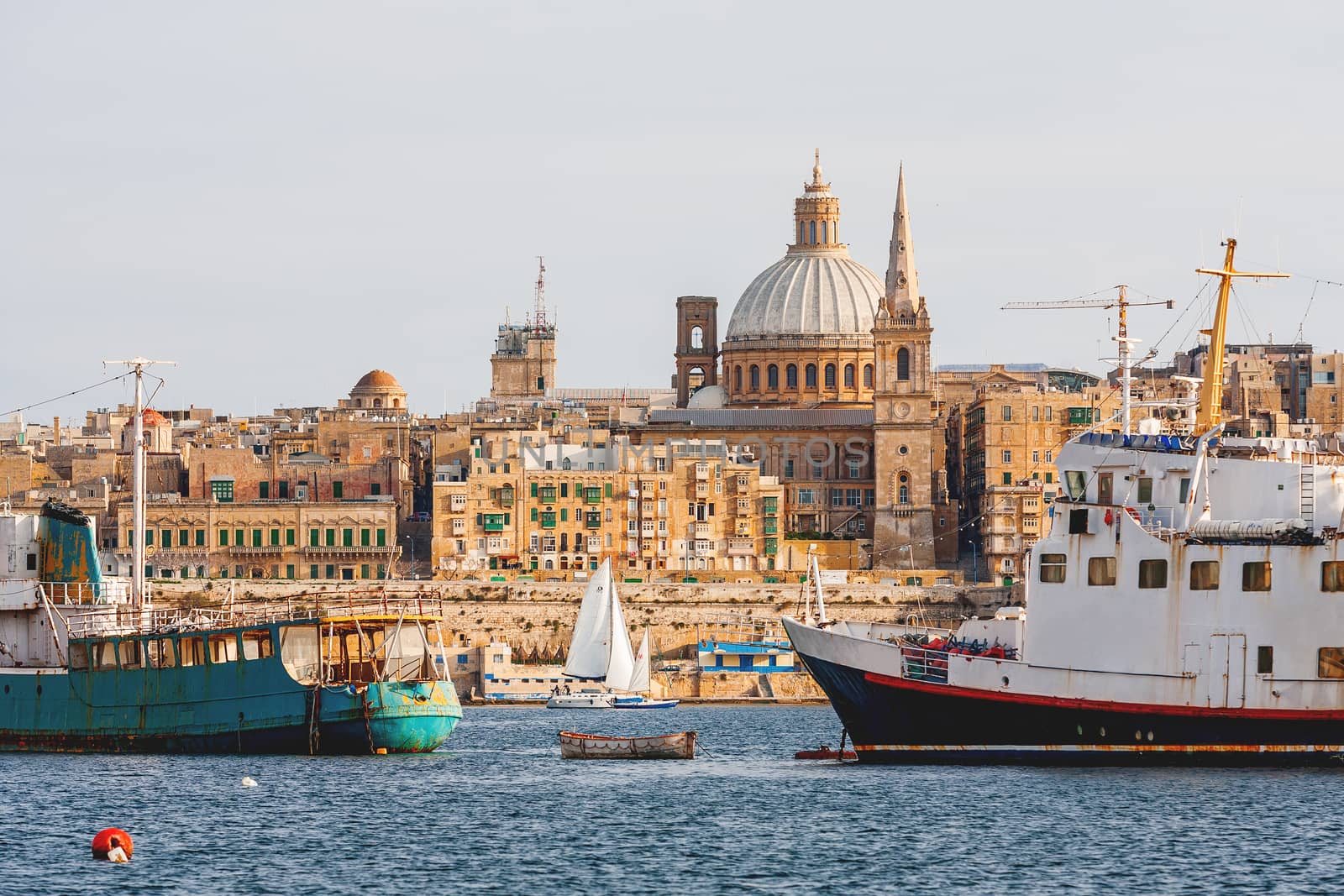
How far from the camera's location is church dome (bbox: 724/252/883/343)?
136 m

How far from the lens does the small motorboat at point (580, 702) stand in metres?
86.6

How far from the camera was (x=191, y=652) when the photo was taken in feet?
186

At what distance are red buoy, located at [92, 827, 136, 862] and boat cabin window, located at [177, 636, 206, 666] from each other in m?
15.7

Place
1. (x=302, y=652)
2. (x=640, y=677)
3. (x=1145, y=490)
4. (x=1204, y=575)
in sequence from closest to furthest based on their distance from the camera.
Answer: (x=1204, y=575) → (x=1145, y=490) → (x=302, y=652) → (x=640, y=677)

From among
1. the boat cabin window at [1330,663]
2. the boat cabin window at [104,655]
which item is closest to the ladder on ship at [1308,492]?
the boat cabin window at [1330,663]

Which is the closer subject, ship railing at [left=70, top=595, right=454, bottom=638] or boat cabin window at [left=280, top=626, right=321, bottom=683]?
boat cabin window at [left=280, top=626, right=321, bottom=683]

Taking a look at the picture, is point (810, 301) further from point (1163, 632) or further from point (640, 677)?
point (1163, 632)

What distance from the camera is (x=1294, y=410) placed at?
13025 centimetres

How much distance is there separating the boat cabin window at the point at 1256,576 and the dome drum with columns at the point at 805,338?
283 ft

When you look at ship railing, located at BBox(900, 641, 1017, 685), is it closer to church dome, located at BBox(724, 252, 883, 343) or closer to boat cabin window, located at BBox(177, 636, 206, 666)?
boat cabin window, located at BBox(177, 636, 206, 666)

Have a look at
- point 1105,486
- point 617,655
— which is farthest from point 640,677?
point 1105,486

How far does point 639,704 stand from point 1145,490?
1502 inches

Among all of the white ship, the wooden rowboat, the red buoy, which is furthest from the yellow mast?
the red buoy

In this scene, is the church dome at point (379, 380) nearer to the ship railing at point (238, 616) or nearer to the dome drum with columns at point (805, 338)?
the dome drum with columns at point (805, 338)
